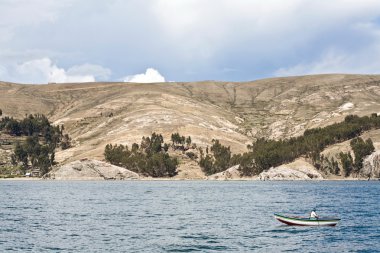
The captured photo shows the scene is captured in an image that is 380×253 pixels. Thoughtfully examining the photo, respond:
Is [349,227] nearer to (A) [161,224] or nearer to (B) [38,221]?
(A) [161,224]

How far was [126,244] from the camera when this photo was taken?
6475 cm

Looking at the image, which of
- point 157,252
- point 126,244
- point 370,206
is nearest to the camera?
point 157,252

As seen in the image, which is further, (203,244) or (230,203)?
(230,203)

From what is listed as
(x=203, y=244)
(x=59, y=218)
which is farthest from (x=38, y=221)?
(x=203, y=244)

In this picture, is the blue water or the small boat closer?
the blue water

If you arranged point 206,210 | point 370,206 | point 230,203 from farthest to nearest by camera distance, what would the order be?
point 230,203 < point 370,206 < point 206,210

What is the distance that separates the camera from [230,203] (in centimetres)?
12044

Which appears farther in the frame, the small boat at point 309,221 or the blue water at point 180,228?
the small boat at point 309,221

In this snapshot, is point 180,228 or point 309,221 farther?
point 309,221

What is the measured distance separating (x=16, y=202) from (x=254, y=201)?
55757mm

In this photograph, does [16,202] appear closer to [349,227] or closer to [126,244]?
[126,244]

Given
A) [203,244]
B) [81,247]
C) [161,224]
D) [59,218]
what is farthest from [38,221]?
[203,244]

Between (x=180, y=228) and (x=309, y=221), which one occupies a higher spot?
(x=309, y=221)

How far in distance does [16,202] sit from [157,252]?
246 feet
